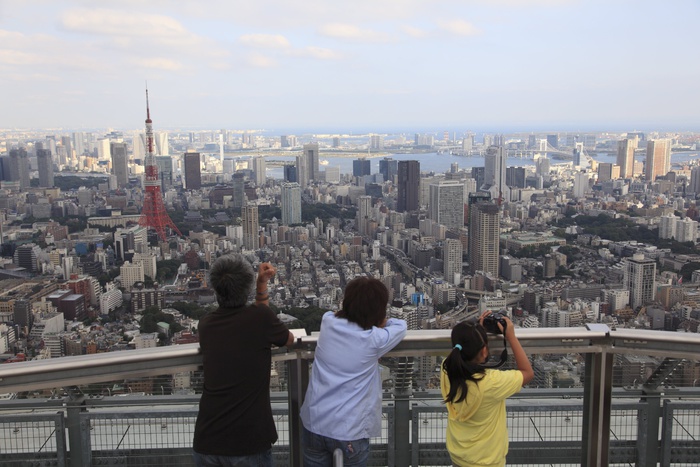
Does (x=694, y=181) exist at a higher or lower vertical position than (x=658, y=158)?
lower

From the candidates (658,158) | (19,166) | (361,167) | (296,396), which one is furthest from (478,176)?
(296,396)

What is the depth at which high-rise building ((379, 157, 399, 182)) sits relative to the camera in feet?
93.8

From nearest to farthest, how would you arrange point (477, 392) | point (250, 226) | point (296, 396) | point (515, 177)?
point (477, 392), point (296, 396), point (250, 226), point (515, 177)

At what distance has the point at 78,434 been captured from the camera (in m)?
1.10

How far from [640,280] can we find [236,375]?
1168 cm

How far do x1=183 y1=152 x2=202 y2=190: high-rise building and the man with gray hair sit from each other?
26.2 meters

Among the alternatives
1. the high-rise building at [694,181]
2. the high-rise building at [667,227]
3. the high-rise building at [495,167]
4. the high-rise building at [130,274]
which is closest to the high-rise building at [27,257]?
the high-rise building at [130,274]

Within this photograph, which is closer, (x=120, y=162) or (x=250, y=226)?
(x=250, y=226)

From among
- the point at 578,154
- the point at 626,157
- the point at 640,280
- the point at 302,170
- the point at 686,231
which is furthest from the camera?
the point at 578,154

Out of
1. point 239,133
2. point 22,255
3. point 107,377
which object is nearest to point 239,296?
point 107,377

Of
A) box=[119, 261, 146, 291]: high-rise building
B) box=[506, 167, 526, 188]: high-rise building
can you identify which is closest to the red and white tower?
box=[119, 261, 146, 291]: high-rise building

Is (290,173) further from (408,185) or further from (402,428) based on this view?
(402,428)

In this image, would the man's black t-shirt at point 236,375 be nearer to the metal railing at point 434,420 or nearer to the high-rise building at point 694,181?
the metal railing at point 434,420

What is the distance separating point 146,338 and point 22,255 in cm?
853
